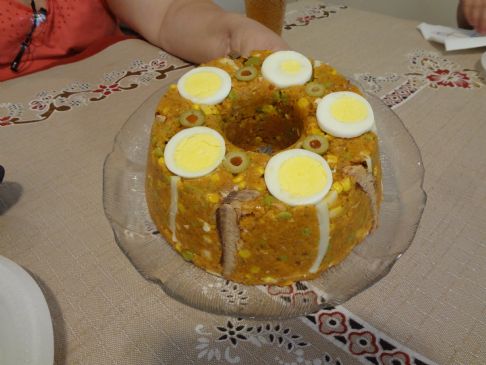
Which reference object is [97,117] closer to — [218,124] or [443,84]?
[218,124]

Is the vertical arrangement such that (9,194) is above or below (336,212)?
below

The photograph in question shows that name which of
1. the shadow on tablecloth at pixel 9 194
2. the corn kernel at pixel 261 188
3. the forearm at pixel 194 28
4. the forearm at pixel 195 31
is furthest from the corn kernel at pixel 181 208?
the forearm at pixel 195 31

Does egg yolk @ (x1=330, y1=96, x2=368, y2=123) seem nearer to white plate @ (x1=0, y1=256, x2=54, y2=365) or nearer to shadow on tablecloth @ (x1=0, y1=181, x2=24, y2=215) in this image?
white plate @ (x1=0, y1=256, x2=54, y2=365)

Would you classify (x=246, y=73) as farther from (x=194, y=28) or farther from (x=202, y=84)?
(x=194, y=28)

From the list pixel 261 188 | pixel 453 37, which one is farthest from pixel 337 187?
pixel 453 37

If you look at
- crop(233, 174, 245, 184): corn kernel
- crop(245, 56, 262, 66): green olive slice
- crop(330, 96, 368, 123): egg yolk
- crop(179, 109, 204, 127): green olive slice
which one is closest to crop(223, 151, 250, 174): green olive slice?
crop(233, 174, 245, 184): corn kernel

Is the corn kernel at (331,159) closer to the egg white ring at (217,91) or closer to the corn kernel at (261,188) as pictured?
the corn kernel at (261,188)
